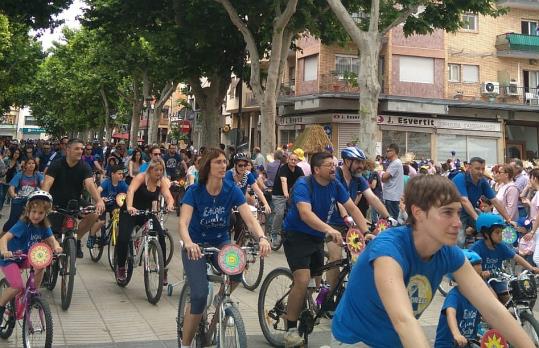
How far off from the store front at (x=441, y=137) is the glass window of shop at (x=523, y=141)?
1.58 m

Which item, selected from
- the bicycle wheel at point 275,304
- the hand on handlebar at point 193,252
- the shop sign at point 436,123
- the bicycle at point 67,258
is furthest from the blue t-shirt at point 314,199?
the shop sign at point 436,123

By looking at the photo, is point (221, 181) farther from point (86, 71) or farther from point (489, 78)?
point (86, 71)

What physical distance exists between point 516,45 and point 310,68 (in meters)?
11.7

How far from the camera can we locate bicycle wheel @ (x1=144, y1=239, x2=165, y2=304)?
6.92m

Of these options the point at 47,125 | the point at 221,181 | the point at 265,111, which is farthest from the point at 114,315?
the point at 47,125

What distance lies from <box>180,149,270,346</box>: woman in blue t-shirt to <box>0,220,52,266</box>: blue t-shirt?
1.80 m

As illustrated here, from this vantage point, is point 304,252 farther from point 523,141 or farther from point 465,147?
point 523,141

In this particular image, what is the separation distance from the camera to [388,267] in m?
2.26

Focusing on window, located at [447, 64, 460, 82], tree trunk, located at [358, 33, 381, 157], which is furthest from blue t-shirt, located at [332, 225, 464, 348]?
window, located at [447, 64, 460, 82]

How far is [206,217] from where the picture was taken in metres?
4.64

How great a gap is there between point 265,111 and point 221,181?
13.5 metres

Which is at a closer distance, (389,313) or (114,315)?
(389,313)

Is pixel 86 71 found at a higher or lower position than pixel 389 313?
higher

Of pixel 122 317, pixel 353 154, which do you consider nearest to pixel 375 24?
pixel 353 154
